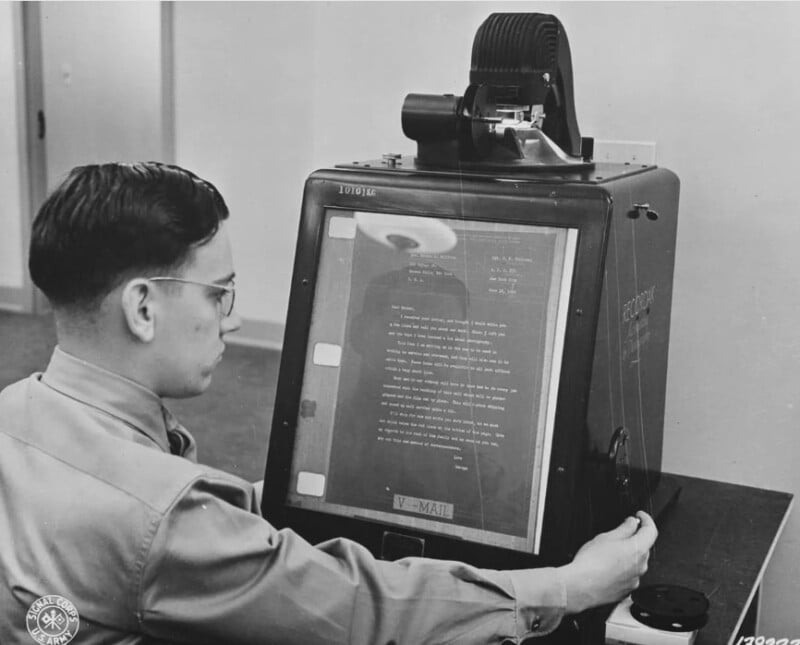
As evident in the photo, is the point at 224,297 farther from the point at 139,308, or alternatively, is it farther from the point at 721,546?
the point at 721,546

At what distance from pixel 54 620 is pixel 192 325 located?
314 mm

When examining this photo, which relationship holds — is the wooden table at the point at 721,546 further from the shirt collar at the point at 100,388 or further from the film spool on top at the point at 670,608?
the shirt collar at the point at 100,388

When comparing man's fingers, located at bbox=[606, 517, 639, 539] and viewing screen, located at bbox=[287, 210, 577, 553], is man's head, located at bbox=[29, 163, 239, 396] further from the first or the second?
man's fingers, located at bbox=[606, 517, 639, 539]

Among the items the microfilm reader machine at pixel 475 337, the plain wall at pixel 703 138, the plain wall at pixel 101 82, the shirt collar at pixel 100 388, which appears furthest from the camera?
the plain wall at pixel 101 82

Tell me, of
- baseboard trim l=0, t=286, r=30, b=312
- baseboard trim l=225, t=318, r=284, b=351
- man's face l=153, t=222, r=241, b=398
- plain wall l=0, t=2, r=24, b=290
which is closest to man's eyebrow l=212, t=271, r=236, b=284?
man's face l=153, t=222, r=241, b=398

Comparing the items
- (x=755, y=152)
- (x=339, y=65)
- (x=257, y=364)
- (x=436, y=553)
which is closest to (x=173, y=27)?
(x=257, y=364)

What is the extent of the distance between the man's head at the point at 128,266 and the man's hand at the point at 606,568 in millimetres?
448

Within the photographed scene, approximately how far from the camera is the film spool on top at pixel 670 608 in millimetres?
1021

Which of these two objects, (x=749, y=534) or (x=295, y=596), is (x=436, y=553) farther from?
(x=749, y=534)

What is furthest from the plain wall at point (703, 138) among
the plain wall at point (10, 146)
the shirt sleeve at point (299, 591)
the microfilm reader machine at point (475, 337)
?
the plain wall at point (10, 146)

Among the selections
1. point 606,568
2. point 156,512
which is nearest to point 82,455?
point 156,512

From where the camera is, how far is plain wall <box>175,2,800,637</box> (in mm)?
1443

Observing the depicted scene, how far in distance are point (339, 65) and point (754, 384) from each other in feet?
2.72

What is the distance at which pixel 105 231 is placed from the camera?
3.30 feet
